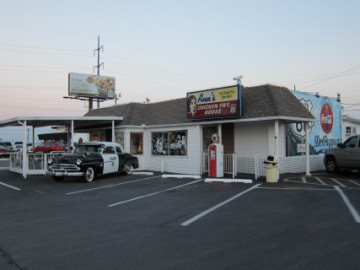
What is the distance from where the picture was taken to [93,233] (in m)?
6.19

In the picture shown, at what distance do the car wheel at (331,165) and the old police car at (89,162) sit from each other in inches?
402

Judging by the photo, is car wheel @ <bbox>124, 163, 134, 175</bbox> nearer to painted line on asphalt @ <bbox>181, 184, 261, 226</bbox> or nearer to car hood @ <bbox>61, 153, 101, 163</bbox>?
car hood @ <bbox>61, 153, 101, 163</bbox>

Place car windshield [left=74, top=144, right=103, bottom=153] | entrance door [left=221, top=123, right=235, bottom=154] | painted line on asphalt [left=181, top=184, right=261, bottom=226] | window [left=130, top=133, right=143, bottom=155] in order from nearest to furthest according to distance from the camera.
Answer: painted line on asphalt [left=181, top=184, right=261, bottom=226] → car windshield [left=74, top=144, right=103, bottom=153] → entrance door [left=221, top=123, right=235, bottom=154] → window [left=130, top=133, right=143, bottom=155]

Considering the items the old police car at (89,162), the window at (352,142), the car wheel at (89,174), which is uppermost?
the window at (352,142)

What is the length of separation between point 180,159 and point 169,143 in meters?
1.28

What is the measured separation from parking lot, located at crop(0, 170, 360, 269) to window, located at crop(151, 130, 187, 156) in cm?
585

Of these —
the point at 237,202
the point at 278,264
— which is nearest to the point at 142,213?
the point at 237,202

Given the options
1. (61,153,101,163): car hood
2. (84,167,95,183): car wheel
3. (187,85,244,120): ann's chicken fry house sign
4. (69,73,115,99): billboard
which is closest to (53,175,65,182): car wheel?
(61,153,101,163): car hood

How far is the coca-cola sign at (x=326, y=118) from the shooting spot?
63.3 ft

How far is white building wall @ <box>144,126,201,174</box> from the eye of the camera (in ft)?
54.0

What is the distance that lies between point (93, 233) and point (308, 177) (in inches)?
427

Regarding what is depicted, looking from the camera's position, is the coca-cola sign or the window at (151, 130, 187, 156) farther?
the coca-cola sign

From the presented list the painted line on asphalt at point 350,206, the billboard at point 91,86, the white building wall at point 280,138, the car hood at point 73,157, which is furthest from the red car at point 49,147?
the painted line on asphalt at point 350,206

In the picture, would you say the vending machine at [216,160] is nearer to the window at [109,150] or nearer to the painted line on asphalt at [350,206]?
the window at [109,150]
